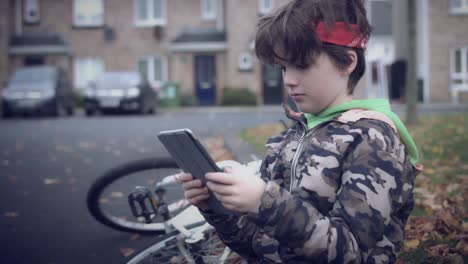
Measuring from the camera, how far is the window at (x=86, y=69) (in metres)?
33.6

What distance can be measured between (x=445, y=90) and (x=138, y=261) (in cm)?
2993

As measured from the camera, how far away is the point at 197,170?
5.75 feet

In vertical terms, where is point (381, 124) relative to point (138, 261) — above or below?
above

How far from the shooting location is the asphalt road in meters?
4.02

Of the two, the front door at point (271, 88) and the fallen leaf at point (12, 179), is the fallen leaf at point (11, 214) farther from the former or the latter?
the front door at point (271, 88)

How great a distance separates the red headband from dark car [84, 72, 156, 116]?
20586mm

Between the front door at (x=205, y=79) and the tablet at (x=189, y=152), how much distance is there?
31.5m

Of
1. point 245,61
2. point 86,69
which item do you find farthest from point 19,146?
point 86,69

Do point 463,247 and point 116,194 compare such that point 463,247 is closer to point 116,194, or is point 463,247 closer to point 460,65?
point 116,194

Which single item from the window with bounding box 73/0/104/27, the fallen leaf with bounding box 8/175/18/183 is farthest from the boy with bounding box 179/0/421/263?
the window with bounding box 73/0/104/27

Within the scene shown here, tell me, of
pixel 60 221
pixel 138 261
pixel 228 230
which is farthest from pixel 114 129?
pixel 228 230

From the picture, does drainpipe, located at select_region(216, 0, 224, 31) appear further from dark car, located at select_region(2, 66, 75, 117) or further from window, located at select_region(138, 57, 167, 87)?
dark car, located at select_region(2, 66, 75, 117)

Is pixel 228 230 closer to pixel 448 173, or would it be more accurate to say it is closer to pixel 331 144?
pixel 331 144

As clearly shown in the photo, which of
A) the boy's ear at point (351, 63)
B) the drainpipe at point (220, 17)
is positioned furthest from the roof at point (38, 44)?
the boy's ear at point (351, 63)
